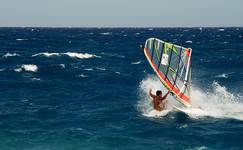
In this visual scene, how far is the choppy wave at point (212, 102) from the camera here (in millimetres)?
25600

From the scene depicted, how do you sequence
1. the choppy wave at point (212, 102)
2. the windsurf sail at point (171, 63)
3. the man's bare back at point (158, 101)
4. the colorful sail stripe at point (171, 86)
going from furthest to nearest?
1. the windsurf sail at point (171, 63)
2. the colorful sail stripe at point (171, 86)
3. the choppy wave at point (212, 102)
4. the man's bare back at point (158, 101)

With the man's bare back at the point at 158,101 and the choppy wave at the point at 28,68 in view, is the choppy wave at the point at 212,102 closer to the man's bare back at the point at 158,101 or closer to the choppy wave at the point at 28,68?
the man's bare back at the point at 158,101

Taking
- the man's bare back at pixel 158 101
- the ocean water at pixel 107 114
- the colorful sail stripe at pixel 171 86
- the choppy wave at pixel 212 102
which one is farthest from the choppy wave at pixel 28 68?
the man's bare back at pixel 158 101

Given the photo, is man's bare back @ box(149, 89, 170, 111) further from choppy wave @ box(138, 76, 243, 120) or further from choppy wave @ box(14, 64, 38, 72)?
choppy wave @ box(14, 64, 38, 72)

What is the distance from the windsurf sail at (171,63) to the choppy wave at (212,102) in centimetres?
123

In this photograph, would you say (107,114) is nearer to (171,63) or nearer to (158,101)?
(158,101)

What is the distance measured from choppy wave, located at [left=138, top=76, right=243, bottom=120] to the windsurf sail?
1.23m

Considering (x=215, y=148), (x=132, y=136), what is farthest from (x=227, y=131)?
(x=132, y=136)

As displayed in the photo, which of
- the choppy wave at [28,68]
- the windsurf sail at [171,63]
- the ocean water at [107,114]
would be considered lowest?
the choppy wave at [28,68]

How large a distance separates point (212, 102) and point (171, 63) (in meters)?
4.51

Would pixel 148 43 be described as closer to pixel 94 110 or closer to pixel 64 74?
pixel 94 110

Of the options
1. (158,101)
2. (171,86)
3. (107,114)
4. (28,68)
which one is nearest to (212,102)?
(171,86)

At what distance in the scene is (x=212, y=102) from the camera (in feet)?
96.4

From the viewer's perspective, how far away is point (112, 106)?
28.4 metres
